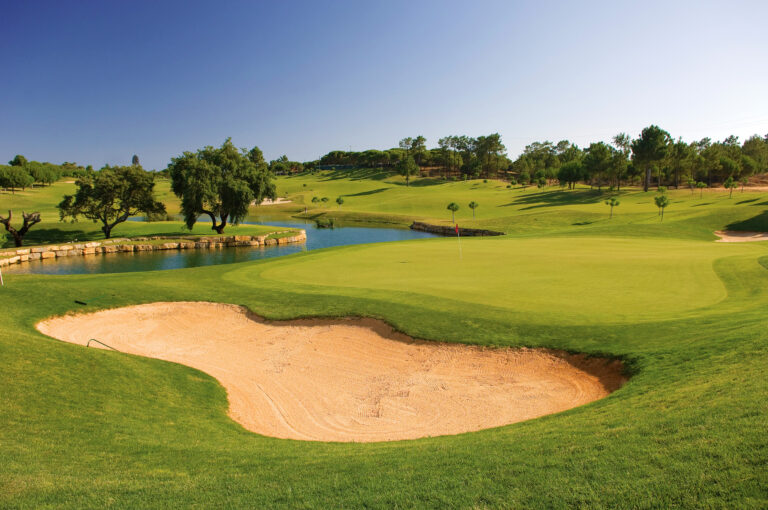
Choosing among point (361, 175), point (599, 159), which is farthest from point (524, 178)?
point (361, 175)

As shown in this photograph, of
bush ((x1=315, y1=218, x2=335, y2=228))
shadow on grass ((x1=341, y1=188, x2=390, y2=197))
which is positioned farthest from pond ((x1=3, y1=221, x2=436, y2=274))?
shadow on grass ((x1=341, y1=188, x2=390, y2=197))

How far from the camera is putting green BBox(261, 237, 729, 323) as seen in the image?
51.4ft

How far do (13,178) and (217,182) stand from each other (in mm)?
76622

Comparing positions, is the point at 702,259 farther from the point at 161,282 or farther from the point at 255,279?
the point at 161,282

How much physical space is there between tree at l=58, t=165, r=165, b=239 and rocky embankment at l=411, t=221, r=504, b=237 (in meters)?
39.3

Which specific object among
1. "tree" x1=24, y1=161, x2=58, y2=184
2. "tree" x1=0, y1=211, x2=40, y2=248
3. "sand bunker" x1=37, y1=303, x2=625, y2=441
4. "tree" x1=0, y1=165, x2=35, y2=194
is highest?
"tree" x1=24, y1=161, x2=58, y2=184

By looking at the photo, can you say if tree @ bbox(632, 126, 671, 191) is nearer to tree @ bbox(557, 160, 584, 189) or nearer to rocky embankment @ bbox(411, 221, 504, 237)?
tree @ bbox(557, 160, 584, 189)

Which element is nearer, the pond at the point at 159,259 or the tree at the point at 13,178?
the pond at the point at 159,259

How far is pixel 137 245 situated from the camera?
160 ft

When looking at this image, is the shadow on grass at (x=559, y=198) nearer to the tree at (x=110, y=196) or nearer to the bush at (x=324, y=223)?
the bush at (x=324, y=223)

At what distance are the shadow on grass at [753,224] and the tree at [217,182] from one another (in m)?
57.6

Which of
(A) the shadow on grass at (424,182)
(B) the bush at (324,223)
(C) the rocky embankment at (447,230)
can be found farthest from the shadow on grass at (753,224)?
(A) the shadow on grass at (424,182)

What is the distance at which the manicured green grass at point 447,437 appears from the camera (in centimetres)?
531

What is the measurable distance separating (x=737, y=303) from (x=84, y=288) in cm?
2717
